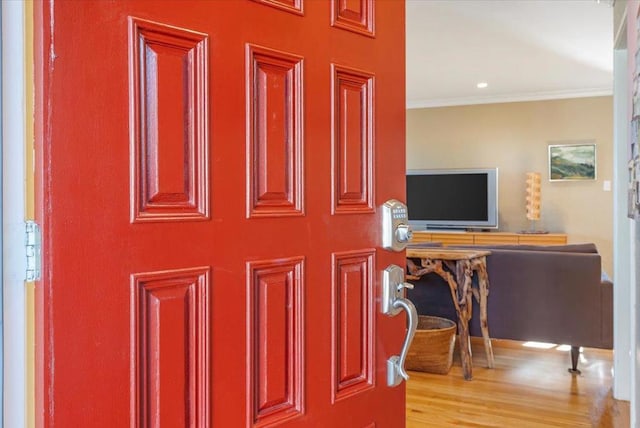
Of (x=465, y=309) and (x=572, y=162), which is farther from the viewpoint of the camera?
(x=572, y=162)

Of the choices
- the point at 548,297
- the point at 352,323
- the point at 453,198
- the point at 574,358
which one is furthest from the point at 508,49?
the point at 352,323

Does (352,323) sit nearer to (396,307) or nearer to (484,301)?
→ (396,307)

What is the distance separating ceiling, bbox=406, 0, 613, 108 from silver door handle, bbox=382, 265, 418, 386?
312 centimetres

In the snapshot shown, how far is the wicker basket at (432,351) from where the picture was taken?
11.6 ft

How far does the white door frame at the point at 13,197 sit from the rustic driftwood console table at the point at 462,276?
3141 mm

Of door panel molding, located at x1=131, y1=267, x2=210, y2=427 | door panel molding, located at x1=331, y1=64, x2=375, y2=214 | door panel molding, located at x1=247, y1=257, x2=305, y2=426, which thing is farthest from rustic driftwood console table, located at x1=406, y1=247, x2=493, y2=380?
door panel molding, located at x1=131, y1=267, x2=210, y2=427

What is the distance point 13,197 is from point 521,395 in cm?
317

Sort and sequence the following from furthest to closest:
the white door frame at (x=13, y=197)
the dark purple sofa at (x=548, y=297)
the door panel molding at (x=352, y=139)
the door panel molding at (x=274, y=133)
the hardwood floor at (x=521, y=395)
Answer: the dark purple sofa at (x=548, y=297) → the hardwood floor at (x=521, y=395) → the door panel molding at (x=352, y=139) → the door panel molding at (x=274, y=133) → the white door frame at (x=13, y=197)

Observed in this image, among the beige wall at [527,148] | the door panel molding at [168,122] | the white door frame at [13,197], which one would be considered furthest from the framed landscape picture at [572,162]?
the white door frame at [13,197]

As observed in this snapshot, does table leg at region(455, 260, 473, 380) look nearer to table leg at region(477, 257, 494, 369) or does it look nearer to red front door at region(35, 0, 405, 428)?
table leg at region(477, 257, 494, 369)

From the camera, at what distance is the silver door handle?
105 centimetres

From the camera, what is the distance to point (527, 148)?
7.00 m

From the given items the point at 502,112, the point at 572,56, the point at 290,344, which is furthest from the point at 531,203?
the point at 290,344

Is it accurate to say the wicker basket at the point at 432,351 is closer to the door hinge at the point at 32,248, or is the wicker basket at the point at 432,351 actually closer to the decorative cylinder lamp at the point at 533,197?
the door hinge at the point at 32,248
